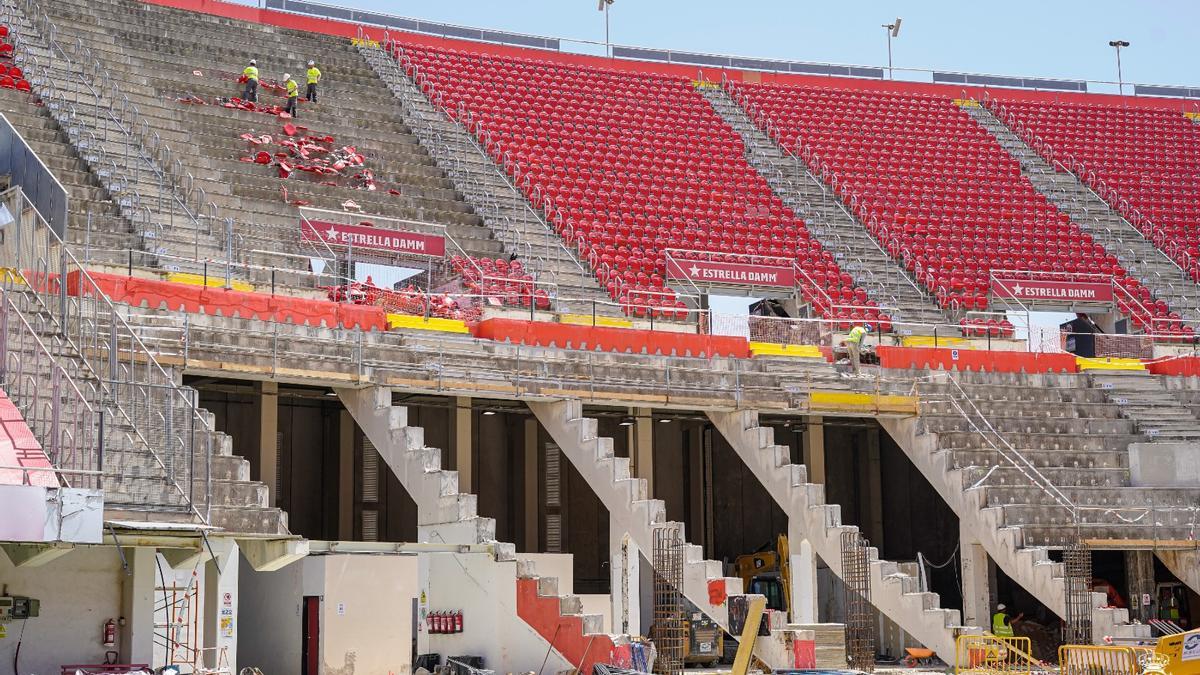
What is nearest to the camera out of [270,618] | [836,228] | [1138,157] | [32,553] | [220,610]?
[32,553]

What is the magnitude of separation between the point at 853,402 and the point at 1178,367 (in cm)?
876

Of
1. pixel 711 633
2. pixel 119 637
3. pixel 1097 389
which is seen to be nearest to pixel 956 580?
pixel 1097 389

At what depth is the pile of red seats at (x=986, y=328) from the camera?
105ft

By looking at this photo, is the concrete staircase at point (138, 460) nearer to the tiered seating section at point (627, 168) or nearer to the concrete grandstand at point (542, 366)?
the concrete grandstand at point (542, 366)

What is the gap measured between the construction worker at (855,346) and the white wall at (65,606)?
16.1 m

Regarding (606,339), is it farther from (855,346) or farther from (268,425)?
(268,425)

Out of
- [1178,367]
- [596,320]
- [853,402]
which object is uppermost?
[596,320]

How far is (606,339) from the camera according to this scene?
27.9 m

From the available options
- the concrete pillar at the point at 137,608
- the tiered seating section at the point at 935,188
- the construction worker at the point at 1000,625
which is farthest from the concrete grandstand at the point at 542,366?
the construction worker at the point at 1000,625

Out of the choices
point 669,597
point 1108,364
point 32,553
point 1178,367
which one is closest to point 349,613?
point 669,597

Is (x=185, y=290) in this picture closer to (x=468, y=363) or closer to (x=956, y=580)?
(x=468, y=363)

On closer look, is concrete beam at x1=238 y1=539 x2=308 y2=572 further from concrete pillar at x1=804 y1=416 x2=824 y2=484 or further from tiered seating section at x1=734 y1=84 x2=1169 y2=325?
tiered seating section at x1=734 y1=84 x2=1169 y2=325

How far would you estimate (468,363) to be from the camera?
25.1 metres

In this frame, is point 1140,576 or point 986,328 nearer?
point 1140,576
